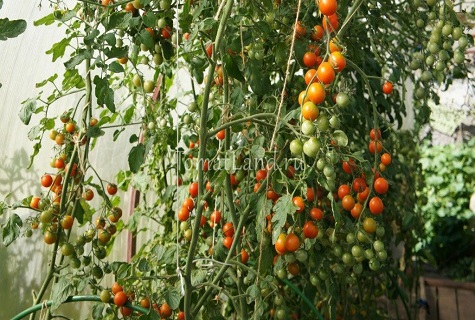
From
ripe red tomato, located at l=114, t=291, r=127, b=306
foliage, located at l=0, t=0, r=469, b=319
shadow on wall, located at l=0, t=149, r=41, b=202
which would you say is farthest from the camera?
shadow on wall, located at l=0, t=149, r=41, b=202

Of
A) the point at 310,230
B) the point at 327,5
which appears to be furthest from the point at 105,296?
the point at 327,5

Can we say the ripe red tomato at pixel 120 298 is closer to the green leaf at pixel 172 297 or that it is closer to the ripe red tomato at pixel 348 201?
the green leaf at pixel 172 297

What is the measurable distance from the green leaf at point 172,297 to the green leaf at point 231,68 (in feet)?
1.23

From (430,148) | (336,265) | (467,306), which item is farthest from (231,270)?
(430,148)

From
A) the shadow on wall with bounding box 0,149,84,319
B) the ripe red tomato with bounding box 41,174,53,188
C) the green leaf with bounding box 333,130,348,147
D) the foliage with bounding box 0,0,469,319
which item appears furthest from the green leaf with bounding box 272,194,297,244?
the shadow on wall with bounding box 0,149,84,319

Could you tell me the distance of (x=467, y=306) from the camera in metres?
2.85

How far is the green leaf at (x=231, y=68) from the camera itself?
3.39 feet

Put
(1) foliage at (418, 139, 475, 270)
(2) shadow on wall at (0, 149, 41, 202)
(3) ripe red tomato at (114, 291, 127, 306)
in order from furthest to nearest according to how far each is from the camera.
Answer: (1) foliage at (418, 139, 475, 270), (2) shadow on wall at (0, 149, 41, 202), (3) ripe red tomato at (114, 291, 127, 306)

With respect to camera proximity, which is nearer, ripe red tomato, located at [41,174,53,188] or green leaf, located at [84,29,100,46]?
green leaf, located at [84,29,100,46]

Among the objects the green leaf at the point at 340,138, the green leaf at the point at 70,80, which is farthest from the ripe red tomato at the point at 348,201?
the green leaf at the point at 70,80

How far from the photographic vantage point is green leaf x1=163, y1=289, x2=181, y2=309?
940mm

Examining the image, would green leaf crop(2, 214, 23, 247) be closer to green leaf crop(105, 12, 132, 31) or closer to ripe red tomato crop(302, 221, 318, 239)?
green leaf crop(105, 12, 132, 31)

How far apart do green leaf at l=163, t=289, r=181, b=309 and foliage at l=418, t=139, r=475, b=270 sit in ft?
10.5

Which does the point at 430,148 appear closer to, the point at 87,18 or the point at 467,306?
the point at 467,306
